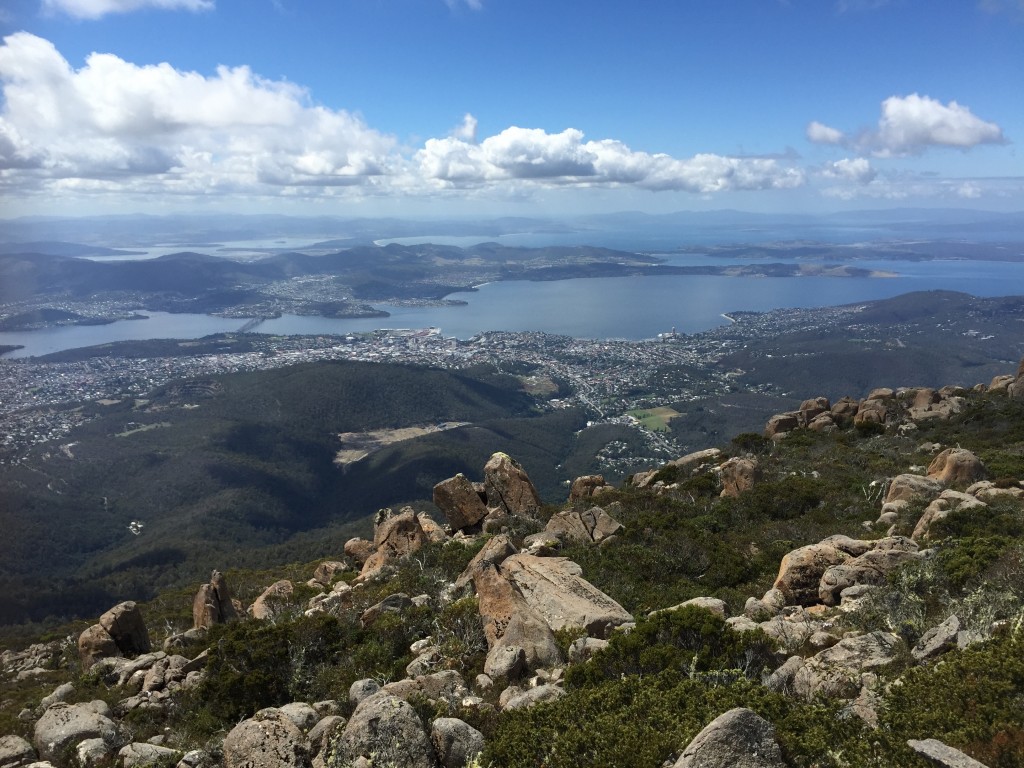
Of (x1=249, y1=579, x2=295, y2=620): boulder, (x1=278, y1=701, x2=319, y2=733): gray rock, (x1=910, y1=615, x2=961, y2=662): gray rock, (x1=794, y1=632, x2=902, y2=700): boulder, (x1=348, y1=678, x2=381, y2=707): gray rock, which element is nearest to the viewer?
(x1=794, y1=632, x2=902, y2=700): boulder

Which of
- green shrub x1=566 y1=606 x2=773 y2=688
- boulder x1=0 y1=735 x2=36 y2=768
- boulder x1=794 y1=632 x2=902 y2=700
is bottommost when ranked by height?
boulder x1=0 y1=735 x2=36 y2=768

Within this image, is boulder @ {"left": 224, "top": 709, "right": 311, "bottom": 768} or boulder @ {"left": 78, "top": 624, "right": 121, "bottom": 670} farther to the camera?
boulder @ {"left": 78, "top": 624, "right": 121, "bottom": 670}

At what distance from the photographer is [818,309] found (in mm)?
198625

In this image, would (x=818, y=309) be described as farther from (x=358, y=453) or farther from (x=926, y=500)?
(x=926, y=500)

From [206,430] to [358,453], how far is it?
25.9 meters

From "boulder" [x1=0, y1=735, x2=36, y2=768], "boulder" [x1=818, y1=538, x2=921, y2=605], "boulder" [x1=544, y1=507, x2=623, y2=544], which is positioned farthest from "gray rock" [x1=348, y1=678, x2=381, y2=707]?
"boulder" [x1=544, y1=507, x2=623, y2=544]

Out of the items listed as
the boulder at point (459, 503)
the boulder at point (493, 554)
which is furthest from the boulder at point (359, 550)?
the boulder at point (493, 554)

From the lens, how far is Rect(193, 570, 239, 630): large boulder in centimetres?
1845

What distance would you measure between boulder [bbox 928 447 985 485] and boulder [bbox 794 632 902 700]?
15449mm

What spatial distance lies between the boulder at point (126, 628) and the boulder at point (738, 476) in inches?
800

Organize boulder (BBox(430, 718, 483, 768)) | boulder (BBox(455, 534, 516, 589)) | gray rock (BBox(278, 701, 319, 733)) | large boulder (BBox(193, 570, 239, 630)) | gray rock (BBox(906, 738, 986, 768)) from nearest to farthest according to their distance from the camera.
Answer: gray rock (BBox(906, 738, 986, 768)) < boulder (BBox(430, 718, 483, 768)) < gray rock (BBox(278, 701, 319, 733)) < boulder (BBox(455, 534, 516, 589)) < large boulder (BBox(193, 570, 239, 630))

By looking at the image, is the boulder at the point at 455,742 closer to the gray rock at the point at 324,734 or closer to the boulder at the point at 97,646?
the gray rock at the point at 324,734

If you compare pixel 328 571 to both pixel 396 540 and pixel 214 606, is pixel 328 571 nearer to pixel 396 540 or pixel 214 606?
pixel 396 540

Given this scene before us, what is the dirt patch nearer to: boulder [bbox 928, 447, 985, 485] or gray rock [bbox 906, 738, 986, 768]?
boulder [bbox 928, 447, 985, 485]
